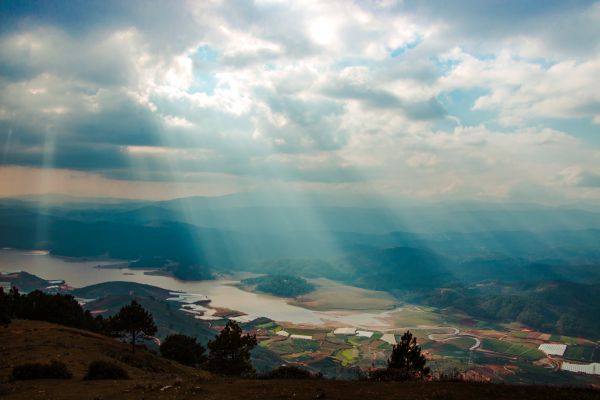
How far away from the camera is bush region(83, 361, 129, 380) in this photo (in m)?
25.9

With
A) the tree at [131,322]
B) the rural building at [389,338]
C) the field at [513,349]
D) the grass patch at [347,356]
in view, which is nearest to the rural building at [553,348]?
the field at [513,349]

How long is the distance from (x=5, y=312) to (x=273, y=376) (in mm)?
34662

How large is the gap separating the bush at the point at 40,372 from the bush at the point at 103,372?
4.82ft

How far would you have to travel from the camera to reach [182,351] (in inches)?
2441

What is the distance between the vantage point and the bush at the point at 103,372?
85.0 ft

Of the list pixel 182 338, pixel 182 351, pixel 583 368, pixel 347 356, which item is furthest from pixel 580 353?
pixel 182 351

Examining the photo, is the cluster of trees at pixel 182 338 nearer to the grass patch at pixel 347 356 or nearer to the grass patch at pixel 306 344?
the grass patch at pixel 347 356

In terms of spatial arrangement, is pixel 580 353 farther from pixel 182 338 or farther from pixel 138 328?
pixel 138 328

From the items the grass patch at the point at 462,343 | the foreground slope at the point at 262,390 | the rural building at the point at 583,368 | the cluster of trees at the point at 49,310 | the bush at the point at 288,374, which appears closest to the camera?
the foreground slope at the point at 262,390

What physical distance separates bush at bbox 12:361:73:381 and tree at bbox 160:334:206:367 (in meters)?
36.5

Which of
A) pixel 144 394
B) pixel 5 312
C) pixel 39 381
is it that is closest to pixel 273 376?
pixel 144 394

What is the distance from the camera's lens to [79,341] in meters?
41.1

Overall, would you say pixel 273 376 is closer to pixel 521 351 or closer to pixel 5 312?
pixel 5 312

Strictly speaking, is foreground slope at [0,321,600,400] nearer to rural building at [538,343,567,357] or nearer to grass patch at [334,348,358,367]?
grass patch at [334,348,358,367]
